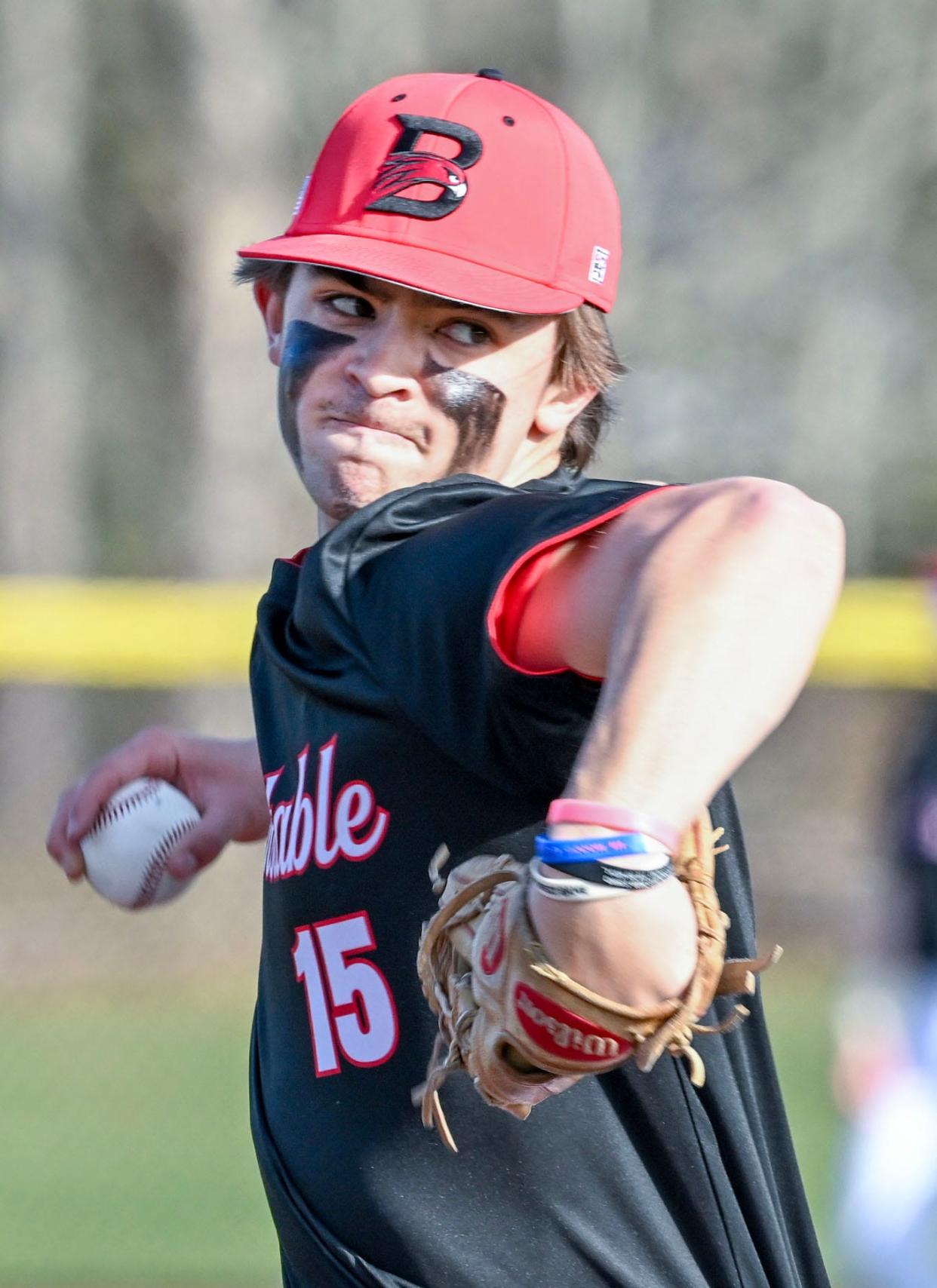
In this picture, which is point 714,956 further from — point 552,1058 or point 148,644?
point 148,644

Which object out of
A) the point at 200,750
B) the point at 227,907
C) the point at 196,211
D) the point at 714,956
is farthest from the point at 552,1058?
the point at 196,211

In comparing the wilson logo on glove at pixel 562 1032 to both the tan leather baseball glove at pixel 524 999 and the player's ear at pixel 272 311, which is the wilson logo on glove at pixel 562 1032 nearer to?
the tan leather baseball glove at pixel 524 999

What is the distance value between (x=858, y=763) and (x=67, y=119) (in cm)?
761

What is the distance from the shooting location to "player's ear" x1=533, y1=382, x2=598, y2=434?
1949 millimetres

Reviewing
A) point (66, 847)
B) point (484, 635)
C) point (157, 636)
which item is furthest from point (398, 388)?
point (157, 636)

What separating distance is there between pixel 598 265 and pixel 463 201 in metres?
0.20

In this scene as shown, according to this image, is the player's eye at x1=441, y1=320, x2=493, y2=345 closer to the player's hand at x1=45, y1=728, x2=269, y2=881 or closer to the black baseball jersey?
the black baseball jersey

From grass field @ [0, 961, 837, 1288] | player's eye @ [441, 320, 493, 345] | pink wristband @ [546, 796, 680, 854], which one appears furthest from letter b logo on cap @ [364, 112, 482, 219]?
grass field @ [0, 961, 837, 1288]

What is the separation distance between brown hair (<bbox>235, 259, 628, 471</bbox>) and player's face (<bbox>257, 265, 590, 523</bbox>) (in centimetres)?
4

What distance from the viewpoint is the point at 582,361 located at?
1.97m

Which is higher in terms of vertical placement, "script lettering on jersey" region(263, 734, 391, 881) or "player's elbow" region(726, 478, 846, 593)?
"player's elbow" region(726, 478, 846, 593)

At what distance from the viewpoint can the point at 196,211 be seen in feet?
39.2

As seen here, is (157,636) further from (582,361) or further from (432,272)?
(432,272)

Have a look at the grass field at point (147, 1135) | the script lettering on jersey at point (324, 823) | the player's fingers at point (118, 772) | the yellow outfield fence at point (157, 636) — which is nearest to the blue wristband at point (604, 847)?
the script lettering on jersey at point (324, 823)
